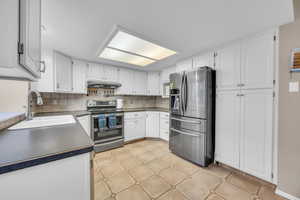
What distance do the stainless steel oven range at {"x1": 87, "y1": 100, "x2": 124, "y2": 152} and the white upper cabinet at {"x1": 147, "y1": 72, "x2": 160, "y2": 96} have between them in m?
1.32

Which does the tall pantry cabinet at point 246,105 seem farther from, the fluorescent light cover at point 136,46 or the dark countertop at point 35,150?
the dark countertop at point 35,150

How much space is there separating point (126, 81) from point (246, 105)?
2.88 metres

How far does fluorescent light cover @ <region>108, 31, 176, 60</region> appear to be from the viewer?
1.74m

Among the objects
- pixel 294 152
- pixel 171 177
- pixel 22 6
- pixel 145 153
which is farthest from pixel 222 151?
pixel 22 6

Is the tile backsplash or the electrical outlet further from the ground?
the electrical outlet

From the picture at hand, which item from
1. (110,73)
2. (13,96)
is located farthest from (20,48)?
(110,73)

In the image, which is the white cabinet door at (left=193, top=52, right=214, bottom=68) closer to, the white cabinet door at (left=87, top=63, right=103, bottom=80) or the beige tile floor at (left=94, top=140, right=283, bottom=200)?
the beige tile floor at (left=94, top=140, right=283, bottom=200)

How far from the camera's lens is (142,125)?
3.49 m

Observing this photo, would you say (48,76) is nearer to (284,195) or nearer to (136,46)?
(136,46)

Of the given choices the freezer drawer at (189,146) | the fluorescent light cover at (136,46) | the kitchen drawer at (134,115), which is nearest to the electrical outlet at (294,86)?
the freezer drawer at (189,146)

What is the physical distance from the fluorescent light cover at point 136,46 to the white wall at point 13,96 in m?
1.54

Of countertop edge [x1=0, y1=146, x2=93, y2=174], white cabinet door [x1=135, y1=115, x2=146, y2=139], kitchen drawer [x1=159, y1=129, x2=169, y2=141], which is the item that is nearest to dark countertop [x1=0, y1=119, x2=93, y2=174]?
countertop edge [x1=0, y1=146, x2=93, y2=174]

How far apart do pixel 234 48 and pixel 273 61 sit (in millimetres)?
563

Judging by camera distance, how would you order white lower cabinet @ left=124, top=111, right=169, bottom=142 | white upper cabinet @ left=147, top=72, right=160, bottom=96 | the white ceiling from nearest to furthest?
1. the white ceiling
2. white lower cabinet @ left=124, top=111, right=169, bottom=142
3. white upper cabinet @ left=147, top=72, right=160, bottom=96
